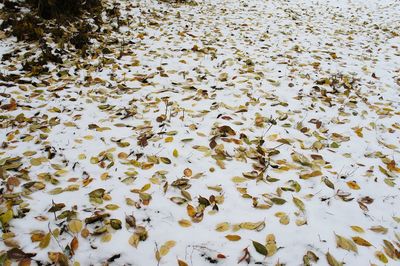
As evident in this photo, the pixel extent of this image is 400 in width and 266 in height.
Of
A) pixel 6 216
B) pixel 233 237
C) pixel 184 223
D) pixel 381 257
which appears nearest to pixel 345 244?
pixel 381 257

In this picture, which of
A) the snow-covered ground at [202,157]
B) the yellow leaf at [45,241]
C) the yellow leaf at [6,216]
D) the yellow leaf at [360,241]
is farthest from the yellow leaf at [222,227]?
the yellow leaf at [6,216]

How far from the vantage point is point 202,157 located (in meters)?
2.86

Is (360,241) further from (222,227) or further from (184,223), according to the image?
(184,223)

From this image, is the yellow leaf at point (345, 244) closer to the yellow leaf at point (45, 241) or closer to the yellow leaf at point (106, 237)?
the yellow leaf at point (106, 237)

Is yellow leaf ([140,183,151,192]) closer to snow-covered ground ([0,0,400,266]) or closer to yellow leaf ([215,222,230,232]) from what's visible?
snow-covered ground ([0,0,400,266])

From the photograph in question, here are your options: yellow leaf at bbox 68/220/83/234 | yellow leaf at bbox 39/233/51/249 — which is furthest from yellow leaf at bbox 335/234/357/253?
yellow leaf at bbox 39/233/51/249

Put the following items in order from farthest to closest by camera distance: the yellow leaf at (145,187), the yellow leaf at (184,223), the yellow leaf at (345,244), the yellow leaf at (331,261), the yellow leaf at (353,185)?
1. the yellow leaf at (353,185)
2. the yellow leaf at (145,187)
3. the yellow leaf at (184,223)
4. the yellow leaf at (345,244)
5. the yellow leaf at (331,261)

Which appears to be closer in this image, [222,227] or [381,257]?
[381,257]

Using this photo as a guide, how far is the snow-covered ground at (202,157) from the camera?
2.08m

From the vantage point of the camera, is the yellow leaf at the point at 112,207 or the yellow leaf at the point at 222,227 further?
the yellow leaf at the point at 112,207

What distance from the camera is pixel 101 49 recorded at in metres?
4.86

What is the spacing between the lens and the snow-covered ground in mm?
2080

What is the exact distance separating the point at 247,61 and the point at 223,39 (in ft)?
3.98

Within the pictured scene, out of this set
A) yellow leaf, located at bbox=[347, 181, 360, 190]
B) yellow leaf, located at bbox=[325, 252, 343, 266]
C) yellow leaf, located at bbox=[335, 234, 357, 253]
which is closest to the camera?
yellow leaf, located at bbox=[325, 252, 343, 266]
